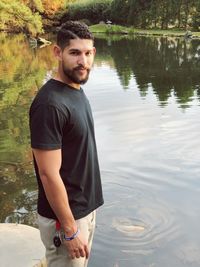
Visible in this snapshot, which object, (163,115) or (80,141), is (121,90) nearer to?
(163,115)

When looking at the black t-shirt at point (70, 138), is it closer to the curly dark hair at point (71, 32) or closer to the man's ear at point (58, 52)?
the man's ear at point (58, 52)

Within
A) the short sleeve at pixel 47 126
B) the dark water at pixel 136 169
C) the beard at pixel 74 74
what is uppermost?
the beard at pixel 74 74

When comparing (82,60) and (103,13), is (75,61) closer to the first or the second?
(82,60)

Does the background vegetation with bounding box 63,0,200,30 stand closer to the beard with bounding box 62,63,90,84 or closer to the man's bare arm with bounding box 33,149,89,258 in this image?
the beard with bounding box 62,63,90,84

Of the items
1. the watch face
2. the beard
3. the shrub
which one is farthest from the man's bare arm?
the shrub

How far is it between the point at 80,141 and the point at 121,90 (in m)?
16.2

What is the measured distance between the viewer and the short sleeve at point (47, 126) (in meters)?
3.08

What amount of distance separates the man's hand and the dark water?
8.27 ft

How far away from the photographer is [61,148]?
3.26 m

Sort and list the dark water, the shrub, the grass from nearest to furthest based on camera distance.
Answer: the dark water
the grass
the shrub

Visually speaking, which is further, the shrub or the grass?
the shrub

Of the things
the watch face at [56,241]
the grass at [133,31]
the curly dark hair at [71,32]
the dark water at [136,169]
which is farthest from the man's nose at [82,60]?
the grass at [133,31]

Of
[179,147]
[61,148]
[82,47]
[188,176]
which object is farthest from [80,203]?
[179,147]

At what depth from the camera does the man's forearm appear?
3.15 m
